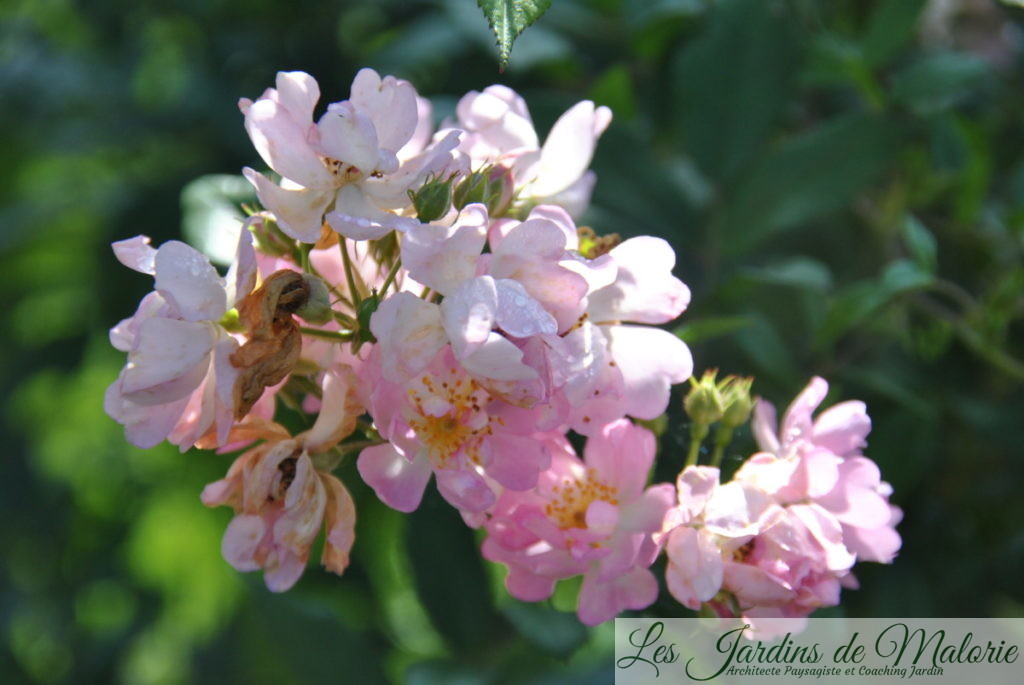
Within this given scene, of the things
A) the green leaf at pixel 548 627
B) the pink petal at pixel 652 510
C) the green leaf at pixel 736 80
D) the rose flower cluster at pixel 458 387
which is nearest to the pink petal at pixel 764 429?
the rose flower cluster at pixel 458 387

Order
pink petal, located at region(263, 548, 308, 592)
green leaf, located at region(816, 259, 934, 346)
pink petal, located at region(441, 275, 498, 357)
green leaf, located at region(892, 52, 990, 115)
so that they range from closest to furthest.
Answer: pink petal, located at region(441, 275, 498, 357)
pink petal, located at region(263, 548, 308, 592)
green leaf, located at region(816, 259, 934, 346)
green leaf, located at region(892, 52, 990, 115)

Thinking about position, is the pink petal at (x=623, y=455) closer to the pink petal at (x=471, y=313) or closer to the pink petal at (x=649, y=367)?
the pink petal at (x=649, y=367)

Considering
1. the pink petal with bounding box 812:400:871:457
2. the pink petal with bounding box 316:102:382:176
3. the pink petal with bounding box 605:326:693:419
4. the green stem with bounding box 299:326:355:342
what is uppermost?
the pink petal with bounding box 316:102:382:176

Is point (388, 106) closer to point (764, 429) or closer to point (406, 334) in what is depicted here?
point (406, 334)

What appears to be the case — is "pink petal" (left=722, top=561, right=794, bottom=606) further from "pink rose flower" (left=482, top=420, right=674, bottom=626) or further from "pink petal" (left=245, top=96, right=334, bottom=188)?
"pink petal" (left=245, top=96, right=334, bottom=188)

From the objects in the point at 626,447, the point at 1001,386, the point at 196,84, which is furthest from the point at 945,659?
the point at 196,84

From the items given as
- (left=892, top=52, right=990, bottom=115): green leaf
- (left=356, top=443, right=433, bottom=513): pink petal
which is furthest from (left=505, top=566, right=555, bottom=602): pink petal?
(left=892, top=52, right=990, bottom=115): green leaf

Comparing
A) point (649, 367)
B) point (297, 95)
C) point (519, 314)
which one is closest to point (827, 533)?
point (649, 367)

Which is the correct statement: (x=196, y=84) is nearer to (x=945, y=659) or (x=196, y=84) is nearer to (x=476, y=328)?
(x=476, y=328)
